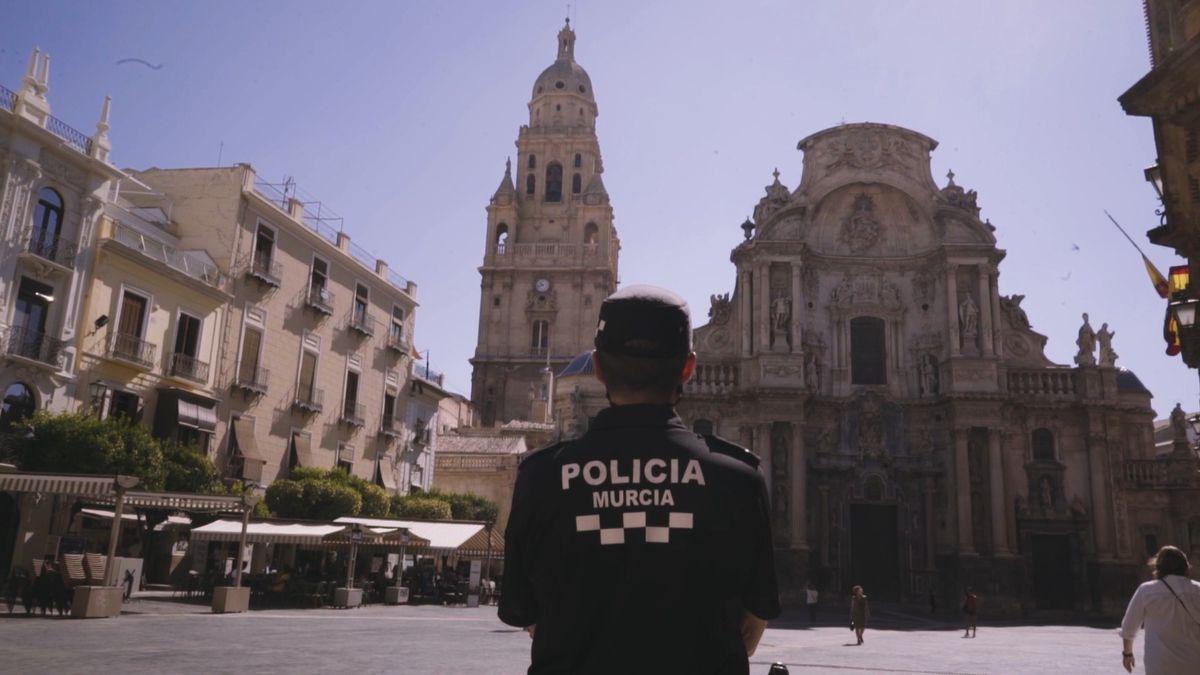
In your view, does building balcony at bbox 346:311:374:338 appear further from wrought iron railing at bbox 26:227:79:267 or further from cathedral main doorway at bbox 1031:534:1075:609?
cathedral main doorway at bbox 1031:534:1075:609

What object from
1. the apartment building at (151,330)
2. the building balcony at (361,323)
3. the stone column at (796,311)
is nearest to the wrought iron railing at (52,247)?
the apartment building at (151,330)

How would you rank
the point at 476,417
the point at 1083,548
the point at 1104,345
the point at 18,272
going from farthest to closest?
the point at 476,417 < the point at 1104,345 < the point at 1083,548 < the point at 18,272

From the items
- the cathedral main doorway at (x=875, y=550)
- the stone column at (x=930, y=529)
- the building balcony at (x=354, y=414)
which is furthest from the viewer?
the building balcony at (x=354, y=414)

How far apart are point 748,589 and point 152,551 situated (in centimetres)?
3000

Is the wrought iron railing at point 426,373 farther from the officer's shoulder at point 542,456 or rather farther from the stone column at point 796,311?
the officer's shoulder at point 542,456

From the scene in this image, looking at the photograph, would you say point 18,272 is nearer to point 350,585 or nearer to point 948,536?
point 350,585

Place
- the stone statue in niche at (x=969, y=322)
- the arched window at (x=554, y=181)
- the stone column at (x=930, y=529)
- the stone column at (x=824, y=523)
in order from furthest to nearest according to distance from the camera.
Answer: the arched window at (x=554, y=181)
the stone statue in niche at (x=969, y=322)
the stone column at (x=824, y=523)
the stone column at (x=930, y=529)

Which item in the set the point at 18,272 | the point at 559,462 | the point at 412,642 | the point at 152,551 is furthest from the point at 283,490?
the point at 559,462

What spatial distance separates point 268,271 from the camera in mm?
30938

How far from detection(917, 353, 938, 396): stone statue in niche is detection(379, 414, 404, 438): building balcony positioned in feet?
71.1

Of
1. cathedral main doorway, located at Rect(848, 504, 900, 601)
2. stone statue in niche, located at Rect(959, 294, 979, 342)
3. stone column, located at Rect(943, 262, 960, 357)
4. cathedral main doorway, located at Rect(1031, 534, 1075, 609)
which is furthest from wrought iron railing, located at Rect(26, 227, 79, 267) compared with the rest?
cathedral main doorway, located at Rect(1031, 534, 1075, 609)

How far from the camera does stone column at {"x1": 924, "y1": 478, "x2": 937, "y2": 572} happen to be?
112ft

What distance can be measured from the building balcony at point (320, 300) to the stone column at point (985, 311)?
25.3m

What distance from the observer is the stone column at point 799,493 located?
1325 inches
